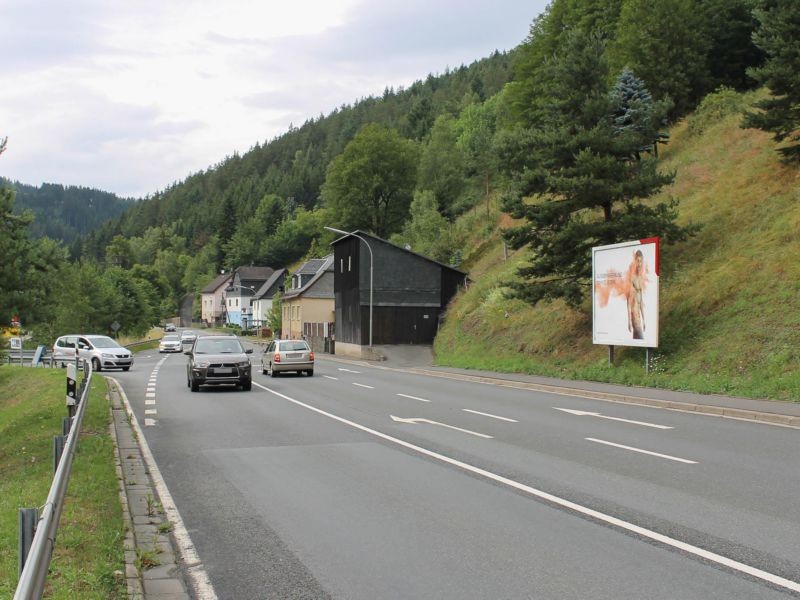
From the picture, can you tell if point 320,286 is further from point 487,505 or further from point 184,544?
point 184,544

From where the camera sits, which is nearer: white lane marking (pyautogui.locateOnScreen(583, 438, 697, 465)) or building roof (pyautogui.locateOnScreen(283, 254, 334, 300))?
white lane marking (pyautogui.locateOnScreen(583, 438, 697, 465))

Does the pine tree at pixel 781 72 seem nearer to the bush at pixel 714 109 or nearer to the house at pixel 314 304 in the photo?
the bush at pixel 714 109

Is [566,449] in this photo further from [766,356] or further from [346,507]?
[766,356]

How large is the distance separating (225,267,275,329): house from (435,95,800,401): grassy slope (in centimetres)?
10062

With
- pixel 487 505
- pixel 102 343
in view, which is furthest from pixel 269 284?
pixel 487 505

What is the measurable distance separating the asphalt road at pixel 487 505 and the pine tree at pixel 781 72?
1712cm

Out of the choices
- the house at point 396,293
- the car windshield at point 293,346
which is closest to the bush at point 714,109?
the house at point 396,293

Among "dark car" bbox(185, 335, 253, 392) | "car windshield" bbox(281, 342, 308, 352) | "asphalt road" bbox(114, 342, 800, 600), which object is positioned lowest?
"asphalt road" bbox(114, 342, 800, 600)

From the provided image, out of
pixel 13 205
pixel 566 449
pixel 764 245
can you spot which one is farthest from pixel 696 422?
pixel 13 205

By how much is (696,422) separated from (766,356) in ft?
21.0

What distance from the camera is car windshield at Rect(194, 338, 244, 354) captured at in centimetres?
2402

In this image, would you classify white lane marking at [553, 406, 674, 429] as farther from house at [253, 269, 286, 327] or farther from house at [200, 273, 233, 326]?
house at [200, 273, 233, 326]

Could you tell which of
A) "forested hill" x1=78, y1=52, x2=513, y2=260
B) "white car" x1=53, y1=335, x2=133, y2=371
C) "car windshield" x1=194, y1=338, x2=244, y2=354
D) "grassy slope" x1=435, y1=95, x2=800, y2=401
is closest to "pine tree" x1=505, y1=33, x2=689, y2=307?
"grassy slope" x1=435, y1=95, x2=800, y2=401

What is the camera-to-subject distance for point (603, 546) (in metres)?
6.21
